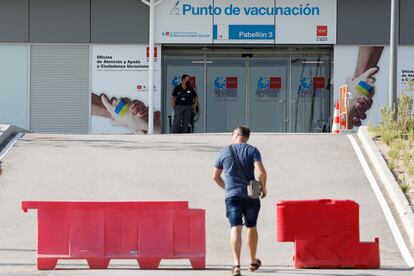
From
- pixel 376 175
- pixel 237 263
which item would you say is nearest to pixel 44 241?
pixel 237 263

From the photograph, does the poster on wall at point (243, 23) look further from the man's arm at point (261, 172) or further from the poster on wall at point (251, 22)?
the man's arm at point (261, 172)

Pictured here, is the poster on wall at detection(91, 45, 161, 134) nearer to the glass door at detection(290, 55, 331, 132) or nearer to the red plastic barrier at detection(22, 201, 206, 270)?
the glass door at detection(290, 55, 331, 132)

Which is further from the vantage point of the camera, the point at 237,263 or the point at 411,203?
the point at 411,203

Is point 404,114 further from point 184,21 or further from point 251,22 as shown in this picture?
point 184,21

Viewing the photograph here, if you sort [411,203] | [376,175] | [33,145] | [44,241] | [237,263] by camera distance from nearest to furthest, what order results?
[237,263]
[44,241]
[411,203]
[376,175]
[33,145]

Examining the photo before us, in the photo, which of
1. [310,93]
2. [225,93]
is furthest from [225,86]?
[310,93]

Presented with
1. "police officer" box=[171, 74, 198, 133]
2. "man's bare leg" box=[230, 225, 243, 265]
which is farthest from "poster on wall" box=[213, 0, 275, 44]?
"man's bare leg" box=[230, 225, 243, 265]

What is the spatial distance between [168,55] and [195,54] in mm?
831

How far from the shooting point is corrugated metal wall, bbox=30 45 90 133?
31.8 metres

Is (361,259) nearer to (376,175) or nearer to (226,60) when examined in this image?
(376,175)

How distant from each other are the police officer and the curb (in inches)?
281

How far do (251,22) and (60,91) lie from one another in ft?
19.7

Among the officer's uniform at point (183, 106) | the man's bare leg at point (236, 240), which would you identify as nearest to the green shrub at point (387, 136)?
the officer's uniform at point (183, 106)

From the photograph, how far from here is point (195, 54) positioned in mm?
32500
